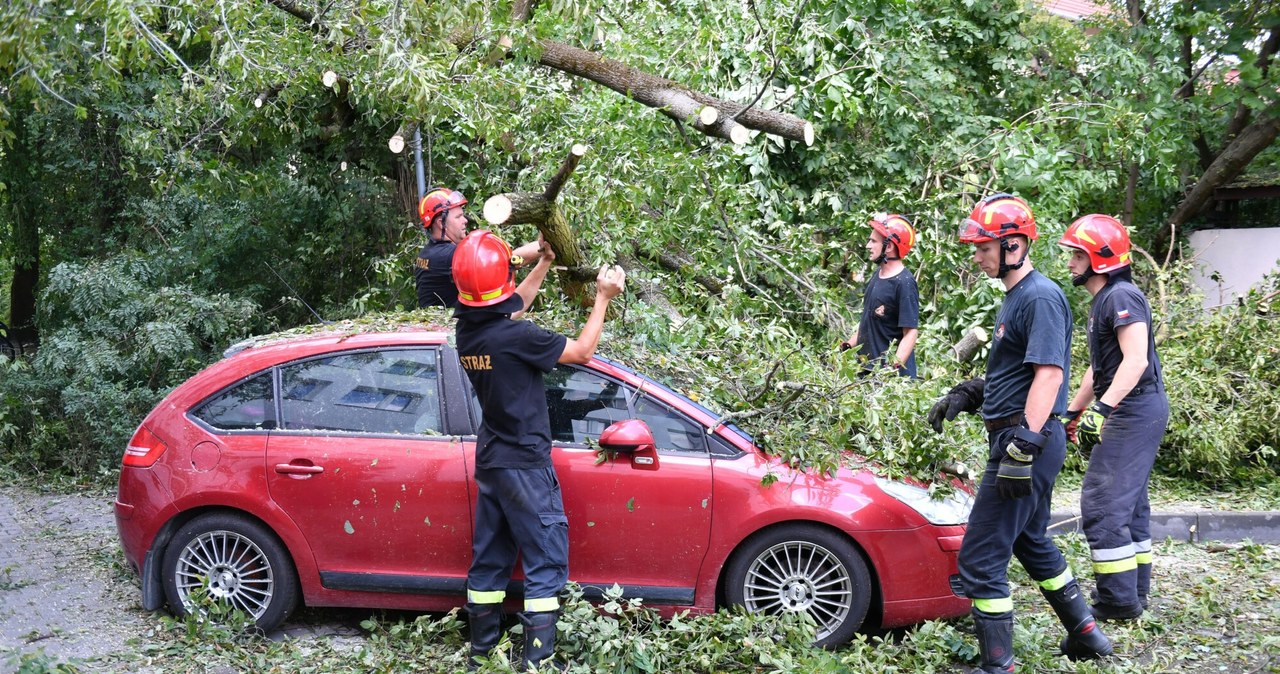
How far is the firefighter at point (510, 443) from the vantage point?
4441mm

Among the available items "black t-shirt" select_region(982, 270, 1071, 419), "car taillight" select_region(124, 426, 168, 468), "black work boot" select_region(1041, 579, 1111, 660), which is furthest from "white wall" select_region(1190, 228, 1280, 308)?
"car taillight" select_region(124, 426, 168, 468)

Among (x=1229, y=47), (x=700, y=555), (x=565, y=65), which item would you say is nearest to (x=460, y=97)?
(x=565, y=65)

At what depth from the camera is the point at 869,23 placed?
9.69 m

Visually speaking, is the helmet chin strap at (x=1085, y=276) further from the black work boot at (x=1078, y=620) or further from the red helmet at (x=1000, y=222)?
the black work boot at (x=1078, y=620)

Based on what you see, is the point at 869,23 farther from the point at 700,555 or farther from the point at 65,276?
the point at 65,276

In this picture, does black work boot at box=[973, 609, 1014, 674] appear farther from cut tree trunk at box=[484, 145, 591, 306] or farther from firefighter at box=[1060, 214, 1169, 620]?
cut tree trunk at box=[484, 145, 591, 306]

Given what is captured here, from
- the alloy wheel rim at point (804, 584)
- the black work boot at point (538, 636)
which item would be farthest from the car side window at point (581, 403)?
the alloy wheel rim at point (804, 584)

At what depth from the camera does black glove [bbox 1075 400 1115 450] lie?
5027mm

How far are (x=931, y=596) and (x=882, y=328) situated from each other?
236 cm

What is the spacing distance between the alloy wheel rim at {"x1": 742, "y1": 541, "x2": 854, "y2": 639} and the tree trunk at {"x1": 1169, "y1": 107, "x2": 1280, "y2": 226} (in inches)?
333

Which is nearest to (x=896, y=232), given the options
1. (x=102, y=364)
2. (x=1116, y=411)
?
(x=1116, y=411)

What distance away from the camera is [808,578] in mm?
4746

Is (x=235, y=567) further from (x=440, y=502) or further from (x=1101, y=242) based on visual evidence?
(x=1101, y=242)

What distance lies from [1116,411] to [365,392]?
365 cm
